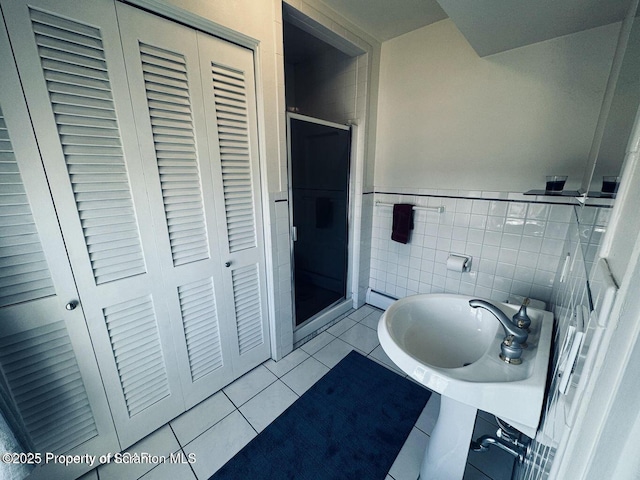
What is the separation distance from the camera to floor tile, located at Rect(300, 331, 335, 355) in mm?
1969

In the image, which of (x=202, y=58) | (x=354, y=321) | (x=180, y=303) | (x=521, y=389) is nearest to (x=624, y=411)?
(x=521, y=389)

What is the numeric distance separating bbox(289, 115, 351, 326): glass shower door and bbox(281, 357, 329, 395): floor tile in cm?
35

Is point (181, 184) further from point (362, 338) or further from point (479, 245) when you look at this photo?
point (479, 245)

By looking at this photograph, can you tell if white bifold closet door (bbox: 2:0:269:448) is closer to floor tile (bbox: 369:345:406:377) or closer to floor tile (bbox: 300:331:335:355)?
floor tile (bbox: 300:331:335:355)

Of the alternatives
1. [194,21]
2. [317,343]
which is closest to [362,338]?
[317,343]

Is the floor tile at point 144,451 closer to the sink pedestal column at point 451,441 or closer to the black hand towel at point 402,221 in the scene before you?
the sink pedestal column at point 451,441

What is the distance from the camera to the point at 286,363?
5.98 ft

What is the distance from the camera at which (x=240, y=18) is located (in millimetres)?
1242

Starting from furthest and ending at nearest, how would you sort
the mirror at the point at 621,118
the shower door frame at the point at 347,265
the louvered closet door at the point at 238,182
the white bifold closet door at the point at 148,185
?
the shower door frame at the point at 347,265, the louvered closet door at the point at 238,182, the white bifold closet door at the point at 148,185, the mirror at the point at 621,118

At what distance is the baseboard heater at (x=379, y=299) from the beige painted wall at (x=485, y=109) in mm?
1061

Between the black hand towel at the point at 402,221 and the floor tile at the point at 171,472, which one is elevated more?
the black hand towel at the point at 402,221

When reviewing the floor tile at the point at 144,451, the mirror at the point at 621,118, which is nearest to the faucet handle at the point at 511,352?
the mirror at the point at 621,118

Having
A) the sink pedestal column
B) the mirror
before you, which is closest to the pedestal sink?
the sink pedestal column

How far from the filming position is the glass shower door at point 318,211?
186 centimetres
